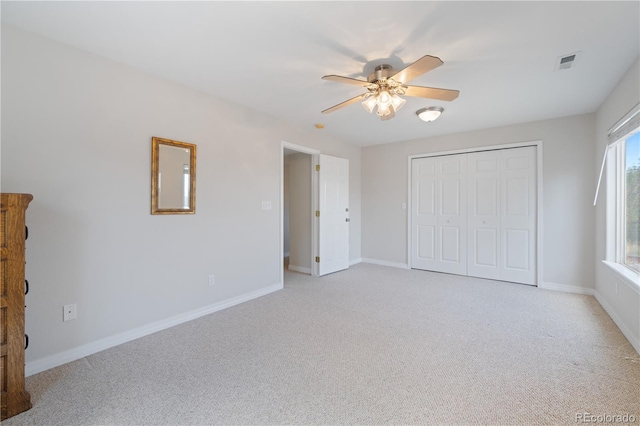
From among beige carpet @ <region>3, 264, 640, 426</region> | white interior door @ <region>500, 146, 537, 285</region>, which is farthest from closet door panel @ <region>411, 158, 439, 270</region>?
beige carpet @ <region>3, 264, 640, 426</region>

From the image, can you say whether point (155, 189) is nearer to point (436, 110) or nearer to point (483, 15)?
point (483, 15)

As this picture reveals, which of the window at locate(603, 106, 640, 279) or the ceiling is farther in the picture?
the window at locate(603, 106, 640, 279)

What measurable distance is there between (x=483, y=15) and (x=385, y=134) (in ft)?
9.52

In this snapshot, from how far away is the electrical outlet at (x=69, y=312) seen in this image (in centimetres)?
207

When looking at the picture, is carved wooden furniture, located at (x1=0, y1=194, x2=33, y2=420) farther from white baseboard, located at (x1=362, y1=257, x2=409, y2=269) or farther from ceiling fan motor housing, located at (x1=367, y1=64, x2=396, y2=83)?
white baseboard, located at (x1=362, y1=257, x2=409, y2=269)

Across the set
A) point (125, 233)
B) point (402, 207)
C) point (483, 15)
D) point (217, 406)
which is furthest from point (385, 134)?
point (217, 406)

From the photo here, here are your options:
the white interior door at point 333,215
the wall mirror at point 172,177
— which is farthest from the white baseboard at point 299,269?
the wall mirror at point 172,177

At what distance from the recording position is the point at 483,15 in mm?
1753

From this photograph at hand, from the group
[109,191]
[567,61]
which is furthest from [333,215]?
[567,61]

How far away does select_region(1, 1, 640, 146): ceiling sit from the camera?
1713 mm

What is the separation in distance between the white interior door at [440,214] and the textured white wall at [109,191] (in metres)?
3.08

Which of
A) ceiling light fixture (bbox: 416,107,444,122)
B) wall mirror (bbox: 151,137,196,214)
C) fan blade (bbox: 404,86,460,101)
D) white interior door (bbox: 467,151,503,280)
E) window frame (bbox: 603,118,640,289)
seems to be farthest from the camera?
white interior door (bbox: 467,151,503,280)

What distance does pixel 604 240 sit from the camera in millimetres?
3160

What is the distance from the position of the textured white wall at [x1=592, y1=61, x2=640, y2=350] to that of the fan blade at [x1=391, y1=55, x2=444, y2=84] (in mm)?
1846
